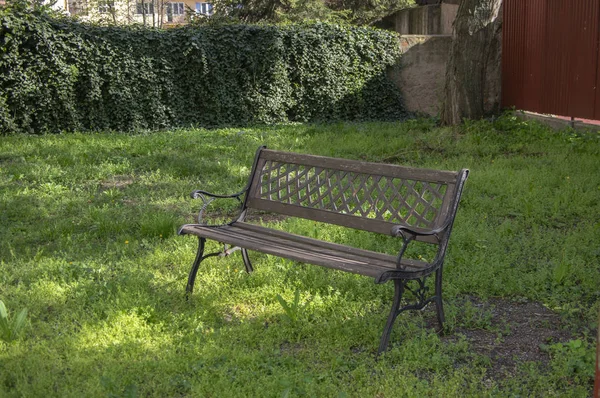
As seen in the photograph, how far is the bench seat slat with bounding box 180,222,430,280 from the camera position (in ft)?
13.7

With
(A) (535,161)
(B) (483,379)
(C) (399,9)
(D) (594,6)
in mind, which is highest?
(C) (399,9)

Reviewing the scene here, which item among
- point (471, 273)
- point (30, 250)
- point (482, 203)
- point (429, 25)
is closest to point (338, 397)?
point (471, 273)

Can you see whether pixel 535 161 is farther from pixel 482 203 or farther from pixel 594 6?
pixel 594 6

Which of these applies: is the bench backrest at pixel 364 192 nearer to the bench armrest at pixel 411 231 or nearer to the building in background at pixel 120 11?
the bench armrest at pixel 411 231

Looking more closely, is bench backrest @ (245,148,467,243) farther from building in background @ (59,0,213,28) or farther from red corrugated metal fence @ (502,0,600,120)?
building in background @ (59,0,213,28)

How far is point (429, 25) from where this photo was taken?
20.4 m

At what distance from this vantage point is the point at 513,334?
437cm

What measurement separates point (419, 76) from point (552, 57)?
4093 millimetres

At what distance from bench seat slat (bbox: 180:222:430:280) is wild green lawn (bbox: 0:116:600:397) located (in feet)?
1.23

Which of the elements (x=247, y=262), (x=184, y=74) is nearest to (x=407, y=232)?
(x=247, y=262)

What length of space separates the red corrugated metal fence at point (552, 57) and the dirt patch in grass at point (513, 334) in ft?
24.5

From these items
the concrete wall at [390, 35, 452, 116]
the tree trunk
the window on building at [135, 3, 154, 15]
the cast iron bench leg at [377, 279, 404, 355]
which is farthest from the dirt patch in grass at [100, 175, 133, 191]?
the window on building at [135, 3, 154, 15]

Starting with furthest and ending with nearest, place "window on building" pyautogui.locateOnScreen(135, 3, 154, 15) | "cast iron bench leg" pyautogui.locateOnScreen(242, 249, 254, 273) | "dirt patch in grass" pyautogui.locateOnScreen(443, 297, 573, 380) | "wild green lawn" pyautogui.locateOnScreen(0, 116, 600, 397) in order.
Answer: "window on building" pyautogui.locateOnScreen(135, 3, 154, 15)
"cast iron bench leg" pyautogui.locateOnScreen(242, 249, 254, 273)
"dirt patch in grass" pyautogui.locateOnScreen(443, 297, 573, 380)
"wild green lawn" pyautogui.locateOnScreen(0, 116, 600, 397)

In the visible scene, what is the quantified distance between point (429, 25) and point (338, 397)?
18.3m
